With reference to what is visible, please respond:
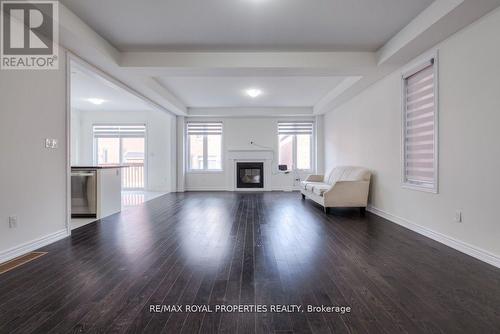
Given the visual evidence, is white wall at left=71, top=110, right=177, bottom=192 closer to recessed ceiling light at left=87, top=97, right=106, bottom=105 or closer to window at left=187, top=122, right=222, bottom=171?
window at left=187, top=122, right=222, bottom=171

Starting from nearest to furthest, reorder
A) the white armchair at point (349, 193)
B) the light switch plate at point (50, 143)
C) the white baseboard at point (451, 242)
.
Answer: the white baseboard at point (451, 242) < the light switch plate at point (50, 143) < the white armchair at point (349, 193)

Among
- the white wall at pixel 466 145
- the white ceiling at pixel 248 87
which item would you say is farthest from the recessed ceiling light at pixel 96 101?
the white wall at pixel 466 145

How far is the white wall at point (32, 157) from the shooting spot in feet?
8.96

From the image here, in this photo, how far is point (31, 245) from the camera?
2979 mm

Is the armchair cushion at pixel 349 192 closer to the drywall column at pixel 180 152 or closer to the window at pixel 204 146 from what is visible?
the window at pixel 204 146

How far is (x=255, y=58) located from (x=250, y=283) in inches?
135

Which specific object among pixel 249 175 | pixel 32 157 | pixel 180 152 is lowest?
pixel 249 175

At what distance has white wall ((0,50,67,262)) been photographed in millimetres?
2732

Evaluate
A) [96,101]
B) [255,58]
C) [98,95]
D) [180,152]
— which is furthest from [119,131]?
[255,58]

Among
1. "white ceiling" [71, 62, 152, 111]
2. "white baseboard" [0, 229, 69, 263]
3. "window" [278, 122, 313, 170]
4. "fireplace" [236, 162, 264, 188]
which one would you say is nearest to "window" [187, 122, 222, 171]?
"fireplace" [236, 162, 264, 188]

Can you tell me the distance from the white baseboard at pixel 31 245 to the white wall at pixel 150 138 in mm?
5597

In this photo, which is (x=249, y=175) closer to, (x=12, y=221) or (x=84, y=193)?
(x=84, y=193)

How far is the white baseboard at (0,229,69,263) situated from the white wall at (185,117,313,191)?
5.66 m

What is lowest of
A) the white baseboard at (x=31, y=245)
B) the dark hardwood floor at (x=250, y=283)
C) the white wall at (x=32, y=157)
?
the dark hardwood floor at (x=250, y=283)
